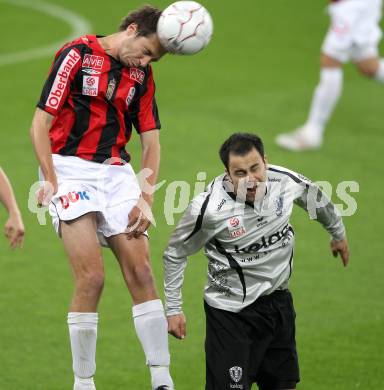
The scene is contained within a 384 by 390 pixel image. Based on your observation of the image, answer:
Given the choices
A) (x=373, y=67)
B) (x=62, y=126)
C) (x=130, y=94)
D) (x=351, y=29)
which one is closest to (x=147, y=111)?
(x=130, y=94)

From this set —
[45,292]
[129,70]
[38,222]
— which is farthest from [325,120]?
[129,70]

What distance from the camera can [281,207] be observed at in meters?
6.35

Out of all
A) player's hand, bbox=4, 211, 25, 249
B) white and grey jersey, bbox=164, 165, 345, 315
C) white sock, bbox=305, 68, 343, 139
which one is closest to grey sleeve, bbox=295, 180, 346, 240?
white and grey jersey, bbox=164, 165, 345, 315

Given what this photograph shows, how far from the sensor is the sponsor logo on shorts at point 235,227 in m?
6.19

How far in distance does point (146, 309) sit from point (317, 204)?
3.98 feet

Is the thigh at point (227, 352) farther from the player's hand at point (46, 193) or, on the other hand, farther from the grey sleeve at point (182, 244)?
the player's hand at point (46, 193)

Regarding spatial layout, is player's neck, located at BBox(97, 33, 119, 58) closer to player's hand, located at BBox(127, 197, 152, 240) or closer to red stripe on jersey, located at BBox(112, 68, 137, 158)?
red stripe on jersey, located at BBox(112, 68, 137, 158)

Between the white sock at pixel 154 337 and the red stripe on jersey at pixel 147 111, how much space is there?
117 centimetres

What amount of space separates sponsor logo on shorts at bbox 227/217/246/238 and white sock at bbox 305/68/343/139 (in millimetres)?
6691

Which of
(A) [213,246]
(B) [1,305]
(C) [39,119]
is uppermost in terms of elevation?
(C) [39,119]

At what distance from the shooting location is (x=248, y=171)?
6086mm

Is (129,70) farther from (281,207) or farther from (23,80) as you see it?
(23,80)

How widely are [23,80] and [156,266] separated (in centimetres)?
609

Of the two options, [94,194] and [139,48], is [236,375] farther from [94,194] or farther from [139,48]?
[139,48]
